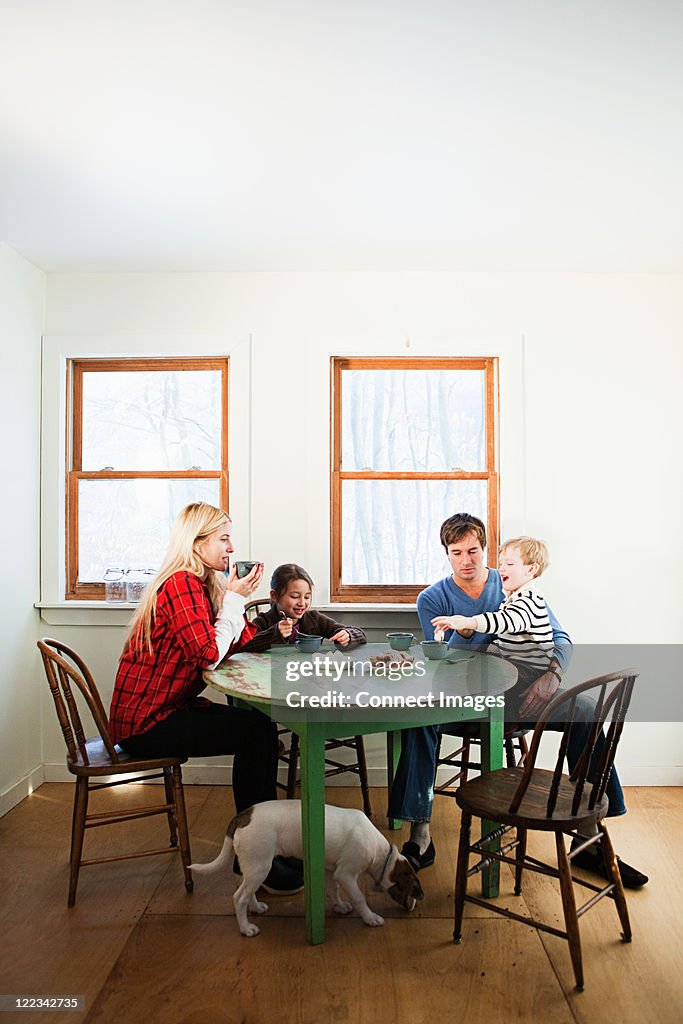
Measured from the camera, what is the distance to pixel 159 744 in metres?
2.99

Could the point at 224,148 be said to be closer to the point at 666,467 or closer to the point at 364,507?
the point at 364,507

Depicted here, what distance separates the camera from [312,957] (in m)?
2.54

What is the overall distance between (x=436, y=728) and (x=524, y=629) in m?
0.53

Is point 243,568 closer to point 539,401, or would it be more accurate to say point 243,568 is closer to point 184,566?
point 184,566

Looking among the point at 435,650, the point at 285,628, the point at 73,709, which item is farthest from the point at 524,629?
the point at 73,709

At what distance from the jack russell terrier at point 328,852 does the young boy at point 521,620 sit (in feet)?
2.82

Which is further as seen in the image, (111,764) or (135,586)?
(135,586)

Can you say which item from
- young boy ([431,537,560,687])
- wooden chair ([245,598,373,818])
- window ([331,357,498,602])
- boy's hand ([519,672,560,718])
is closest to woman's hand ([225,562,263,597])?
wooden chair ([245,598,373,818])

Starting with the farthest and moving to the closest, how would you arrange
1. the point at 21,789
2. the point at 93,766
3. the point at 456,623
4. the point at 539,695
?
the point at 21,789 → the point at 539,695 → the point at 456,623 → the point at 93,766

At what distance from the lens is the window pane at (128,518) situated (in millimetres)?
4297

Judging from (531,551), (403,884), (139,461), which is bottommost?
(403,884)

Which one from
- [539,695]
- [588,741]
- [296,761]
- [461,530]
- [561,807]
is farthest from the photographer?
[296,761]

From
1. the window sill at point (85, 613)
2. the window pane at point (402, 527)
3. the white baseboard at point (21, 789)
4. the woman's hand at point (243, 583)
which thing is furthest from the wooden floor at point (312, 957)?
the window pane at point (402, 527)

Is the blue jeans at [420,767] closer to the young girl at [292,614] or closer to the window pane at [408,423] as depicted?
the young girl at [292,614]
